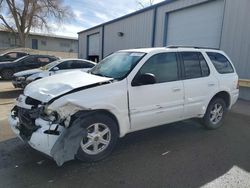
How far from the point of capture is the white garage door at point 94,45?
22.6 meters

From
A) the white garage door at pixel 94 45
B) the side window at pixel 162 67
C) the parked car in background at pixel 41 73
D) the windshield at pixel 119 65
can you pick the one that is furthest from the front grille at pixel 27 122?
the white garage door at pixel 94 45

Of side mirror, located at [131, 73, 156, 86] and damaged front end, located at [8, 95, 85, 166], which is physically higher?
side mirror, located at [131, 73, 156, 86]

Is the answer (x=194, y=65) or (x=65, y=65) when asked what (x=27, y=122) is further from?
(x=65, y=65)

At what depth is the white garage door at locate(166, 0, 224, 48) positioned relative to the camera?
10.1 metres

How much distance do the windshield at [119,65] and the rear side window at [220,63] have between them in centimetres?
203

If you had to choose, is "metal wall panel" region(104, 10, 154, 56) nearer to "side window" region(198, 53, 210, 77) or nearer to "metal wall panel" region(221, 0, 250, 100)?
"metal wall panel" region(221, 0, 250, 100)

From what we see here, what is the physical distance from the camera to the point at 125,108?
13.0ft

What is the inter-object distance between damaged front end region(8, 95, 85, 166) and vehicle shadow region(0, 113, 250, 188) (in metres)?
0.37

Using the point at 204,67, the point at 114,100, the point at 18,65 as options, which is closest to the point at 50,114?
the point at 114,100

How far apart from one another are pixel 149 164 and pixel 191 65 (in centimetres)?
240

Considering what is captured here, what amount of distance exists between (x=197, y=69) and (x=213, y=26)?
20.5 ft

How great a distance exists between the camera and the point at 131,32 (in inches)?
649

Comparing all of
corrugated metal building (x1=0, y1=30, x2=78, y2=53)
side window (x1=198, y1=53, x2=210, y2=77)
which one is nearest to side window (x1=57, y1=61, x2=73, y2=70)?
side window (x1=198, y1=53, x2=210, y2=77)

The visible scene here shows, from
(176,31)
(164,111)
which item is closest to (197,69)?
(164,111)
